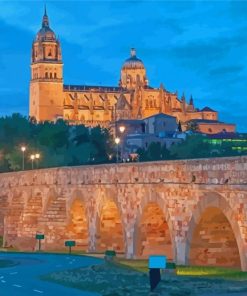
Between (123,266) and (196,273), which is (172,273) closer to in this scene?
(196,273)

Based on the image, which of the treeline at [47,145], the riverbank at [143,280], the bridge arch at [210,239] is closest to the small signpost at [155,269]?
the riverbank at [143,280]

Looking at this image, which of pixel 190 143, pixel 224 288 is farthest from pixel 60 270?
pixel 190 143

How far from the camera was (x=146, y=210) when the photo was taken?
42.1 m

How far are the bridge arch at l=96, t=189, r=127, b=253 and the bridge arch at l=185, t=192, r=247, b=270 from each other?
1051cm

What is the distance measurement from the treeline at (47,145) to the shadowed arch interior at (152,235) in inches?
1868

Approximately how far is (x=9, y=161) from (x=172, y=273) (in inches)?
2391

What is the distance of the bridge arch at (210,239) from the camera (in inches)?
1427

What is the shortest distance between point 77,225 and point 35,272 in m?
16.5

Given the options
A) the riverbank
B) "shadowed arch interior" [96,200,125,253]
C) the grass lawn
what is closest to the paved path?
the riverbank

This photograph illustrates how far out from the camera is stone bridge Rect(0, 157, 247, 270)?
Answer: 34000 millimetres

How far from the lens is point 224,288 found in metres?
30.0

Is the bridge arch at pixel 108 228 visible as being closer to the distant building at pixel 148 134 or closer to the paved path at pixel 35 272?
the paved path at pixel 35 272

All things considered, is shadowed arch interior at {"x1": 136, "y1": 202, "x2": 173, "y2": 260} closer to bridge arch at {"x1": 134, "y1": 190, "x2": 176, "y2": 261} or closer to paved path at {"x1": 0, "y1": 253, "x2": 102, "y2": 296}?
bridge arch at {"x1": 134, "y1": 190, "x2": 176, "y2": 261}

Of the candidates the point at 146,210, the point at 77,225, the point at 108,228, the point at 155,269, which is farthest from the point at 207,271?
the point at 77,225
